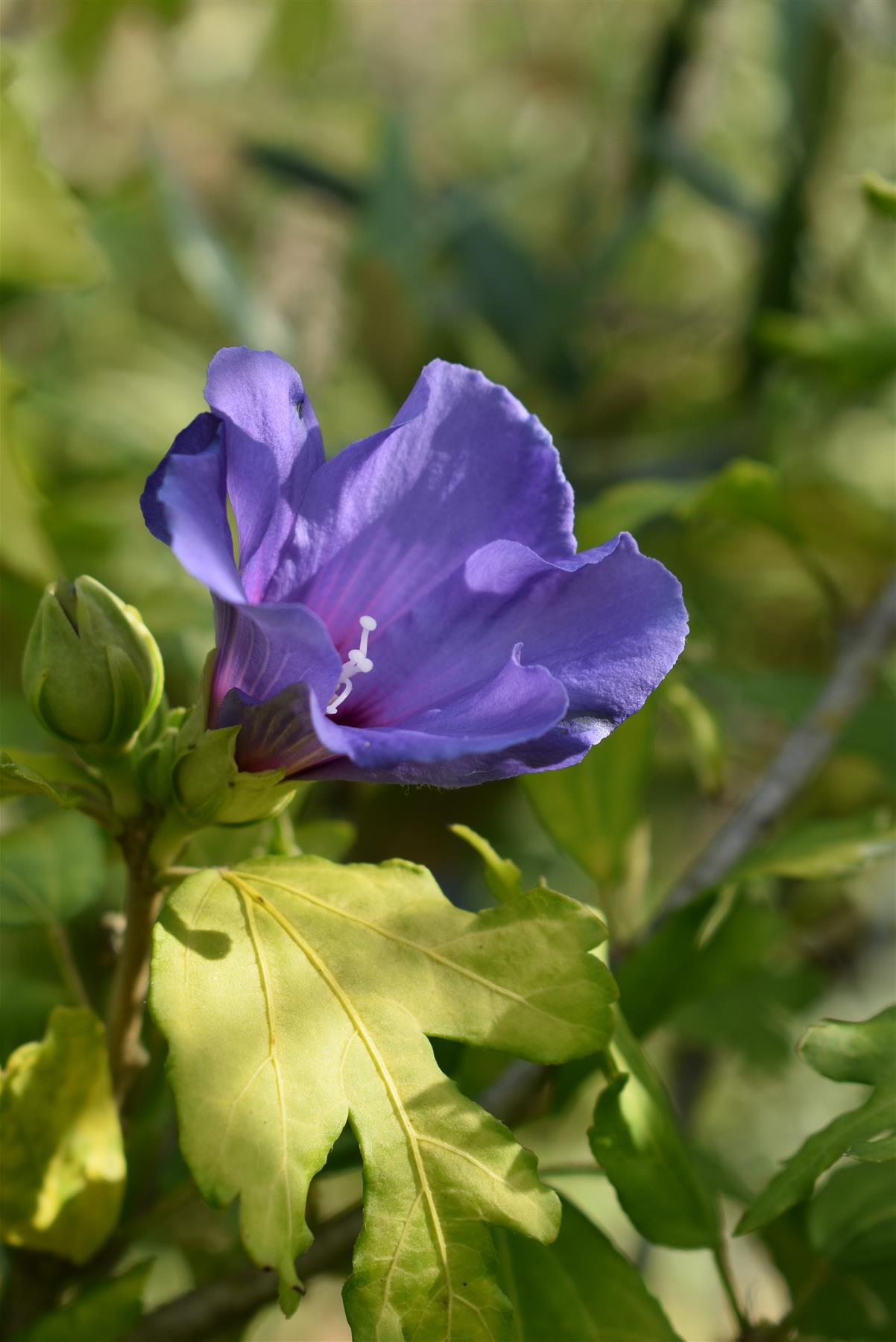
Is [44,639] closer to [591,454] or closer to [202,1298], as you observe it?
[202,1298]

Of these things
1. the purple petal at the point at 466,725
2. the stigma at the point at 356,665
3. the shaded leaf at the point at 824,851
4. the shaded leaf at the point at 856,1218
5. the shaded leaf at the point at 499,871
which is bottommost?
the shaded leaf at the point at 856,1218

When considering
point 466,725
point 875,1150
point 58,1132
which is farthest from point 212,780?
point 875,1150

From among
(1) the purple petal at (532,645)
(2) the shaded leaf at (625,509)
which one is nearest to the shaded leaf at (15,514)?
(1) the purple petal at (532,645)

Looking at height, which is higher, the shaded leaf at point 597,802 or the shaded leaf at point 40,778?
the shaded leaf at point 40,778

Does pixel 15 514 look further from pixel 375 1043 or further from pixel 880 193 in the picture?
pixel 880 193

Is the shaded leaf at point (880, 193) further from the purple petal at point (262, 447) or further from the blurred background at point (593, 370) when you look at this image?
the purple petal at point (262, 447)

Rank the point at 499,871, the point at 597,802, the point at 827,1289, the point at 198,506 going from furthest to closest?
the point at 597,802 → the point at 827,1289 → the point at 499,871 → the point at 198,506
